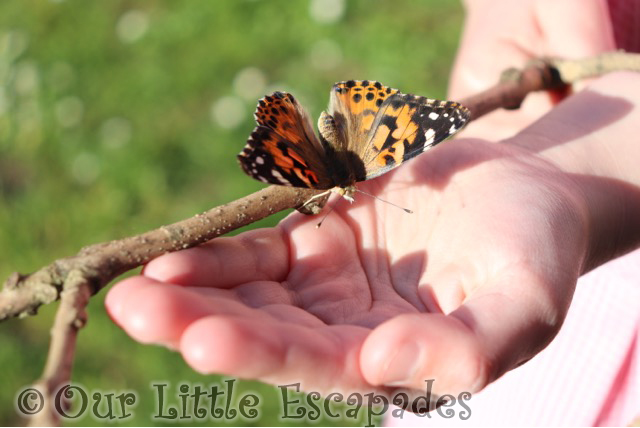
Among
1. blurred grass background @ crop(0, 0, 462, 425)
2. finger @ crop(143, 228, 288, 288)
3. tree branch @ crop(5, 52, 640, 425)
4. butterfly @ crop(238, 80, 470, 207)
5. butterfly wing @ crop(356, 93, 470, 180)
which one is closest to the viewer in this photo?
tree branch @ crop(5, 52, 640, 425)

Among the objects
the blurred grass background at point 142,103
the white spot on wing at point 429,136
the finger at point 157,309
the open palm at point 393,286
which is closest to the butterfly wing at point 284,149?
the open palm at point 393,286

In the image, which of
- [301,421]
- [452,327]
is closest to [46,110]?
[301,421]

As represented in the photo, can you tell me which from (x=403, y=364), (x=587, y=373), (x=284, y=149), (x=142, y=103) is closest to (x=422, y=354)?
(x=403, y=364)

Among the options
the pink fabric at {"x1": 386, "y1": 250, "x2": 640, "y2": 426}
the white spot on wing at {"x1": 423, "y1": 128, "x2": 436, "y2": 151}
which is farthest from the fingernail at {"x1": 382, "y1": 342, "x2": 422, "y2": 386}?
the pink fabric at {"x1": 386, "y1": 250, "x2": 640, "y2": 426}

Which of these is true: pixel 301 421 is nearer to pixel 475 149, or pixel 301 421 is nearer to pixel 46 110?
pixel 475 149

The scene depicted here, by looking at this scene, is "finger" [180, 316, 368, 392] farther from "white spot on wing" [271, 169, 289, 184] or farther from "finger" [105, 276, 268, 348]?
"white spot on wing" [271, 169, 289, 184]
